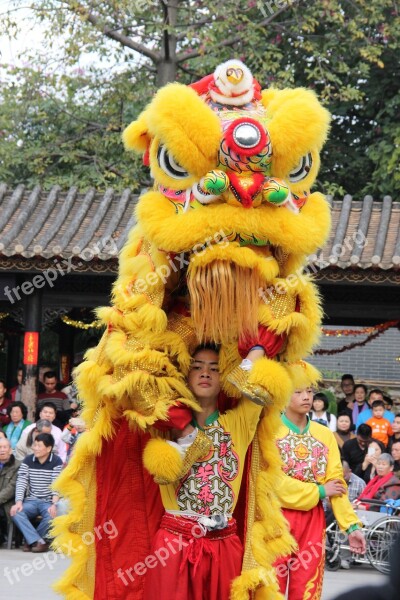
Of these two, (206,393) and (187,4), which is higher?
(187,4)

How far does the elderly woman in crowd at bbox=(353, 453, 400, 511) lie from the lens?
396 inches

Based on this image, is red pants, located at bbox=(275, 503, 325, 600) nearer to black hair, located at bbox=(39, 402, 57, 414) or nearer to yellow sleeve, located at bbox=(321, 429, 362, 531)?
yellow sleeve, located at bbox=(321, 429, 362, 531)

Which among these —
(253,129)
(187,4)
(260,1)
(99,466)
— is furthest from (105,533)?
(187,4)

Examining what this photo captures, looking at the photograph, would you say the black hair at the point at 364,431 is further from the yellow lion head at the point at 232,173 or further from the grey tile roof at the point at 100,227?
the yellow lion head at the point at 232,173

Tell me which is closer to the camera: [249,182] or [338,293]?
[249,182]

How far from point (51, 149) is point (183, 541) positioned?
1289cm

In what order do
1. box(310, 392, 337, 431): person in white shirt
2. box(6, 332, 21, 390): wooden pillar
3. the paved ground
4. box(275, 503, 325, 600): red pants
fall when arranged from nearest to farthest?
box(275, 503, 325, 600): red pants < the paved ground < box(310, 392, 337, 431): person in white shirt < box(6, 332, 21, 390): wooden pillar

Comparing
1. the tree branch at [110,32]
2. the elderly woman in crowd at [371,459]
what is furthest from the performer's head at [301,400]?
the tree branch at [110,32]

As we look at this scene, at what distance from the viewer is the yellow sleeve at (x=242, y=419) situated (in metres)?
5.02

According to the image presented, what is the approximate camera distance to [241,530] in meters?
5.15

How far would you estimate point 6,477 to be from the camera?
1062cm

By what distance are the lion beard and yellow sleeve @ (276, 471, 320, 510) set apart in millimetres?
1673

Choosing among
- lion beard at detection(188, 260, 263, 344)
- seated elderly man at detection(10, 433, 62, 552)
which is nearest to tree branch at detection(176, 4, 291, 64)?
seated elderly man at detection(10, 433, 62, 552)

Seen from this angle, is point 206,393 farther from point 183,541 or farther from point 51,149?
point 51,149
